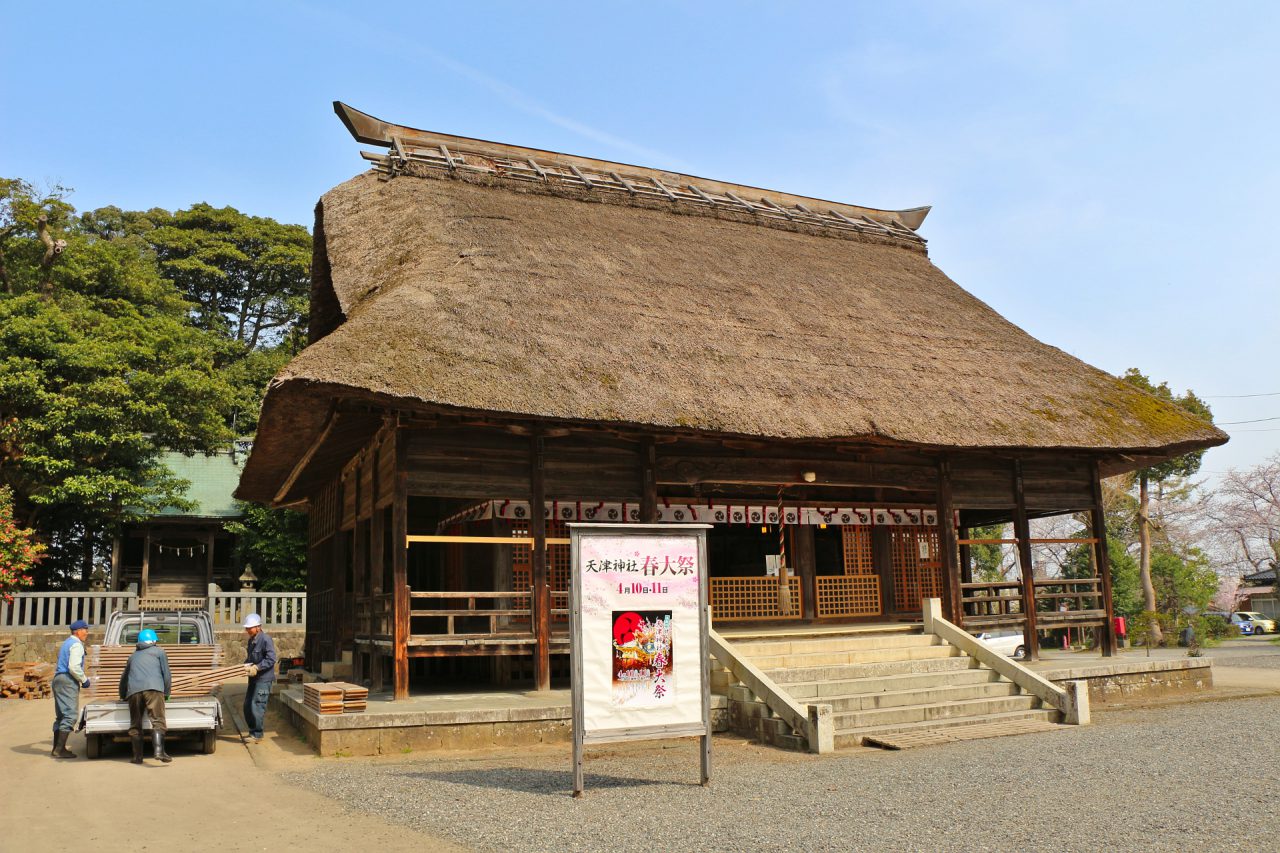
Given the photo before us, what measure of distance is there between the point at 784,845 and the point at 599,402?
6214 mm

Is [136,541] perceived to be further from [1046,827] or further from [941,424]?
[1046,827]

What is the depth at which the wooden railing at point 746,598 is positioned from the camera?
1445 cm

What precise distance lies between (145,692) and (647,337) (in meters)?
7.02

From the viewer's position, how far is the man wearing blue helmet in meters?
8.98

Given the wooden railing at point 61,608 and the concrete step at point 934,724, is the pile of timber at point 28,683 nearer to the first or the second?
the wooden railing at point 61,608

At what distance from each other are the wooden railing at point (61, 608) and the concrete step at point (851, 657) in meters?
15.2

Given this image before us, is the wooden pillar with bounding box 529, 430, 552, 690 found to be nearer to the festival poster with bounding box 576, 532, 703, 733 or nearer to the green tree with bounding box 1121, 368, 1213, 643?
the festival poster with bounding box 576, 532, 703, 733

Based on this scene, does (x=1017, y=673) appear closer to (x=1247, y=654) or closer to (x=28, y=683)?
(x=28, y=683)

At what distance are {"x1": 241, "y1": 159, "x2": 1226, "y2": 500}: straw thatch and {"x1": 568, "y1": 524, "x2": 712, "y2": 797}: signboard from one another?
3315 millimetres

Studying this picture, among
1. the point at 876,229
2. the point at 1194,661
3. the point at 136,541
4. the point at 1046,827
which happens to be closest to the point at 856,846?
the point at 1046,827

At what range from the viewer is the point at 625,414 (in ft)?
36.3

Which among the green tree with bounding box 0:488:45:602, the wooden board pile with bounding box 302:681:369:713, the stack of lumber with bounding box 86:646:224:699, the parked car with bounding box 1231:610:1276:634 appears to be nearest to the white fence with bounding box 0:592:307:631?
the green tree with bounding box 0:488:45:602

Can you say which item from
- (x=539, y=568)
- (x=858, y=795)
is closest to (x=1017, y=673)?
(x=858, y=795)

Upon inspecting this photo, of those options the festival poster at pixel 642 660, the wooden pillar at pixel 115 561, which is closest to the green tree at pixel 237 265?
the wooden pillar at pixel 115 561
